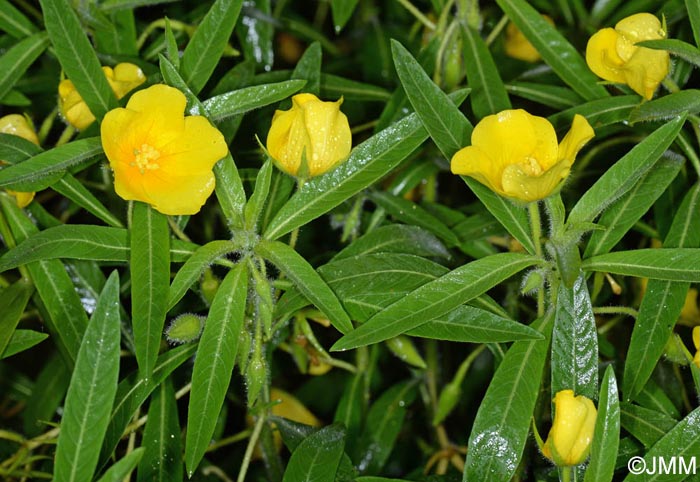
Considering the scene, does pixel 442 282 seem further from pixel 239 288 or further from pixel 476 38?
pixel 476 38

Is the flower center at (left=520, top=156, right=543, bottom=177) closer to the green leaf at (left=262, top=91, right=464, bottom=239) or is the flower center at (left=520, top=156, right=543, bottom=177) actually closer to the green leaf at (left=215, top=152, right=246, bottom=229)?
the green leaf at (left=262, top=91, right=464, bottom=239)

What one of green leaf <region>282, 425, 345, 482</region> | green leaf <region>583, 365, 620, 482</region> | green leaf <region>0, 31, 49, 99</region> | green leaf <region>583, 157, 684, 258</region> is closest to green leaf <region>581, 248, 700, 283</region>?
green leaf <region>583, 157, 684, 258</region>

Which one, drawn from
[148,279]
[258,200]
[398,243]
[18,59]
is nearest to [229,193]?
[258,200]

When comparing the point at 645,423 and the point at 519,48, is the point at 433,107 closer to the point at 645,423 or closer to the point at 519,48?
the point at 645,423

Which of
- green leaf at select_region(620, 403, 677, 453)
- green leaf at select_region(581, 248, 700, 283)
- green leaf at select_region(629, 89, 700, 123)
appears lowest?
green leaf at select_region(620, 403, 677, 453)

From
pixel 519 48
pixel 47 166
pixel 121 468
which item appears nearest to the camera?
pixel 121 468

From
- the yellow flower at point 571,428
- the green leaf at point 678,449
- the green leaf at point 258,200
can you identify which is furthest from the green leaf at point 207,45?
the green leaf at point 678,449
